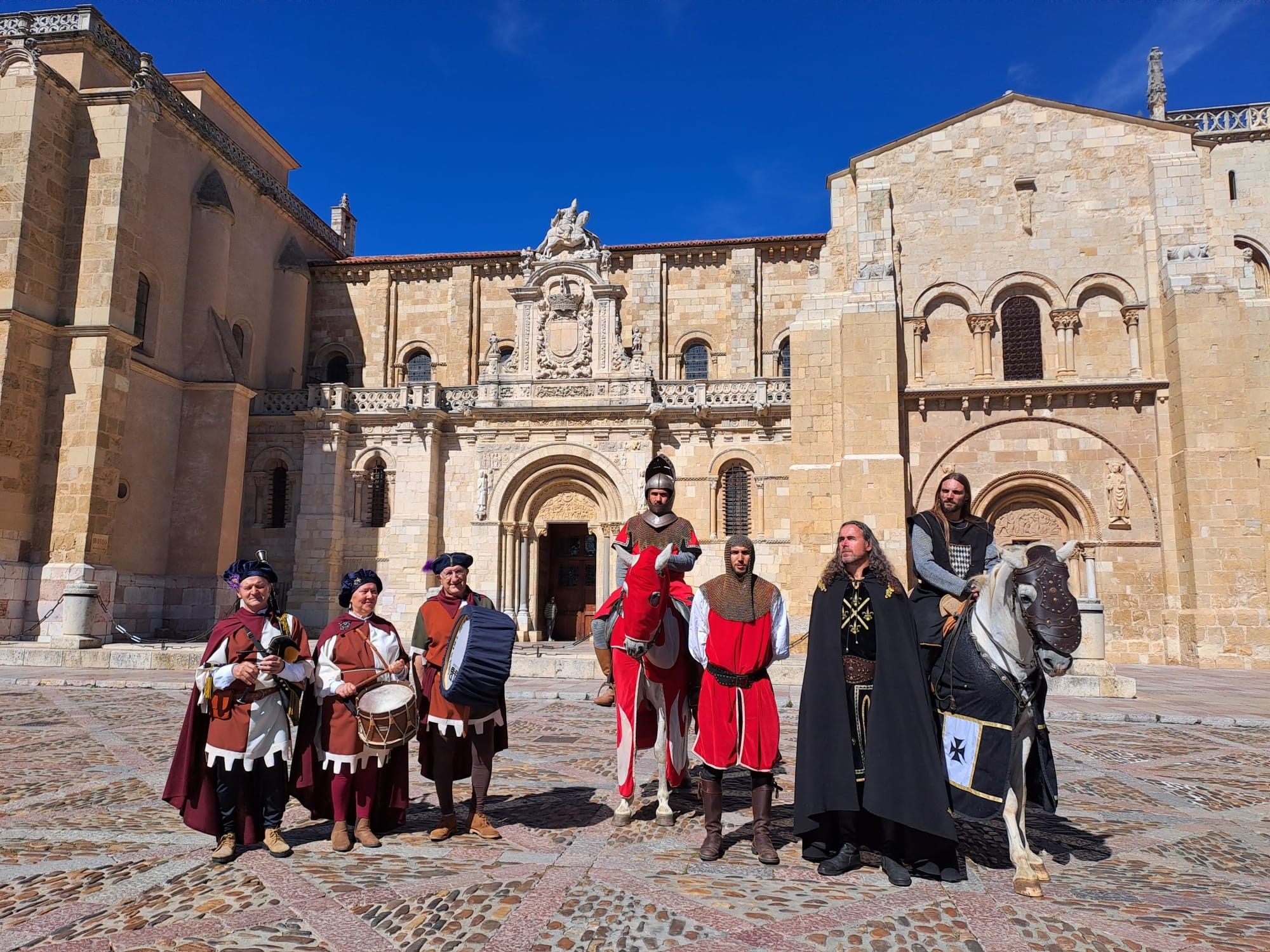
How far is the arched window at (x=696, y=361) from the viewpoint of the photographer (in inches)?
1025

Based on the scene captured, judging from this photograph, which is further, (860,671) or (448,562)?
(448,562)

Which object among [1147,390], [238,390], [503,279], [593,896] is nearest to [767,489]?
[1147,390]

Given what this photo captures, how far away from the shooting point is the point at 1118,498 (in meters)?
18.3

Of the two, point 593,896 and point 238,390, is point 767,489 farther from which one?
point 593,896

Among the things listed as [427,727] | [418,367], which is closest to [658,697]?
[427,727]

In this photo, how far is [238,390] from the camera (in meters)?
22.9

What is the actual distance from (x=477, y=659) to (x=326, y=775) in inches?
44.2

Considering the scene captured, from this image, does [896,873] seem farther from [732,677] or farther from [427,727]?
[427,727]

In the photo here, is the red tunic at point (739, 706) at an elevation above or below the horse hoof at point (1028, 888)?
above

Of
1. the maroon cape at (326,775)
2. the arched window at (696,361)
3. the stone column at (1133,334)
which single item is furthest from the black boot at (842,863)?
the arched window at (696,361)

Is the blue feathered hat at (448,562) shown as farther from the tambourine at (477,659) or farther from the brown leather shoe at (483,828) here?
the brown leather shoe at (483,828)

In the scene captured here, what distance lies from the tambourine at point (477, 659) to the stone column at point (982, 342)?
1705 cm

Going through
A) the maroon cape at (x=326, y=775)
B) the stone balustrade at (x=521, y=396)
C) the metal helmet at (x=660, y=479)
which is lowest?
the maroon cape at (x=326, y=775)

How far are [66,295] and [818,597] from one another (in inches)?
837
